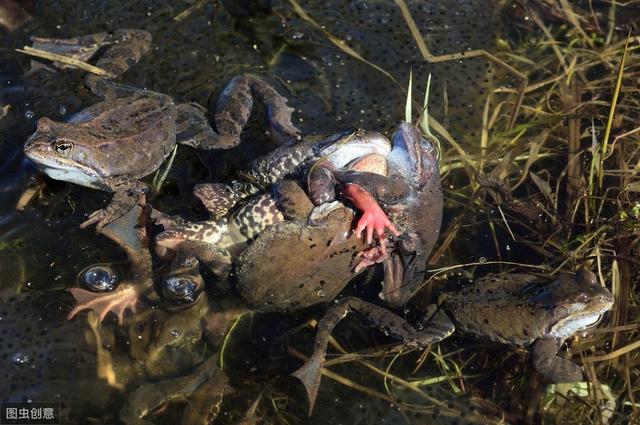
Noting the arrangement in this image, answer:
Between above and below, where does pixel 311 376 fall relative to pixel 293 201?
below

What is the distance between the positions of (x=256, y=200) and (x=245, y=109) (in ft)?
3.52

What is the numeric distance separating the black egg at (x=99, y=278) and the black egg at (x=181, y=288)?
45 centimetres

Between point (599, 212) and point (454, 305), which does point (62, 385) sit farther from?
point (599, 212)

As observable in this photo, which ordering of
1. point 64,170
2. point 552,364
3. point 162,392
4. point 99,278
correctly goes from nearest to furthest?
point 162,392, point 552,364, point 99,278, point 64,170

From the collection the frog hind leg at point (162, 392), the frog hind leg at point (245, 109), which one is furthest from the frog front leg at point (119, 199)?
the frog hind leg at point (162, 392)

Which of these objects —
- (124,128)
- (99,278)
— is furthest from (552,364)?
(124,128)

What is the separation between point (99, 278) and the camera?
4855 millimetres

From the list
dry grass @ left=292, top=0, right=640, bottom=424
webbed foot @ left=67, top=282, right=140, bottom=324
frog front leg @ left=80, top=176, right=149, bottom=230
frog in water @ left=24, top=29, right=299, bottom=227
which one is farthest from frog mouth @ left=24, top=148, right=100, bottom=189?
dry grass @ left=292, top=0, right=640, bottom=424

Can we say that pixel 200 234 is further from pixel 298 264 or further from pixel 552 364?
pixel 552 364

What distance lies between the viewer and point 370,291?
5.00 meters

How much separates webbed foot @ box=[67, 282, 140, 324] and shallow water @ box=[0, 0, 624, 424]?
74 millimetres

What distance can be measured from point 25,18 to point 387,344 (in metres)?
4.42

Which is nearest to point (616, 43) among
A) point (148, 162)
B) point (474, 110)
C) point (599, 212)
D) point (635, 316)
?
point (474, 110)

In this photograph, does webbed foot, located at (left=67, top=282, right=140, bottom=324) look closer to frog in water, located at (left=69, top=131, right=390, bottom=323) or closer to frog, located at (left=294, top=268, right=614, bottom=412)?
frog in water, located at (left=69, top=131, right=390, bottom=323)
